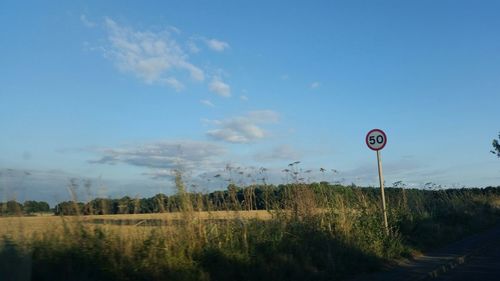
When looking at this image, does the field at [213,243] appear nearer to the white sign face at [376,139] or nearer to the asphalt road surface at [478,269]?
the asphalt road surface at [478,269]

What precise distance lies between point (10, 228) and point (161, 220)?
112 inches

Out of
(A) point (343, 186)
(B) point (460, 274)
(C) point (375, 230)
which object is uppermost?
(A) point (343, 186)

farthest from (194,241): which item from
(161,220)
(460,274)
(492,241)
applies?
(492,241)

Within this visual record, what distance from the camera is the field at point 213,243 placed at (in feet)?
27.9

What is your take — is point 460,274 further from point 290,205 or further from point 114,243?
point 114,243

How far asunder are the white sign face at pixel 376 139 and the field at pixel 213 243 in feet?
6.47

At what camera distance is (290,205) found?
44.3ft

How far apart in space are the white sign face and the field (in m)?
1.97

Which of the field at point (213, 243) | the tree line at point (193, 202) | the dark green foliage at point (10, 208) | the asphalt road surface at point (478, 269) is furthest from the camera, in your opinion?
the asphalt road surface at point (478, 269)

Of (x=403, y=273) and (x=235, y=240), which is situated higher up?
(x=235, y=240)

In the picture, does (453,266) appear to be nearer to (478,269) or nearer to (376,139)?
(478,269)

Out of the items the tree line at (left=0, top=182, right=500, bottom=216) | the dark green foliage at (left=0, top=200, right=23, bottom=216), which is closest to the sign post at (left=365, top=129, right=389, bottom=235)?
the tree line at (left=0, top=182, right=500, bottom=216)

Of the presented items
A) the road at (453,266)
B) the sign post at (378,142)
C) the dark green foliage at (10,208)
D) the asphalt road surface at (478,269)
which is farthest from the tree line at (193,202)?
the asphalt road surface at (478,269)

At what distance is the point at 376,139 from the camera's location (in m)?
16.3
